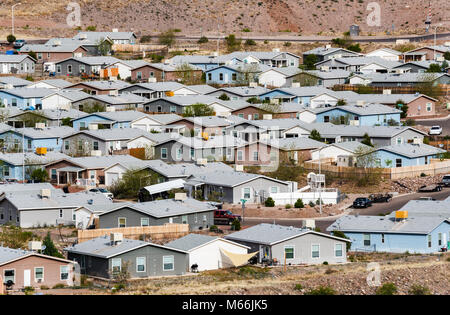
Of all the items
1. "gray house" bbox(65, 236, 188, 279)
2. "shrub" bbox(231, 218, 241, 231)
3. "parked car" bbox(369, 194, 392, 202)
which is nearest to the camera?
"gray house" bbox(65, 236, 188, 279)

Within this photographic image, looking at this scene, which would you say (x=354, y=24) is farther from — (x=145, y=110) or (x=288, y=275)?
(x=288, y=275)

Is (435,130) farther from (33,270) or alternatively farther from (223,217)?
(33,270)

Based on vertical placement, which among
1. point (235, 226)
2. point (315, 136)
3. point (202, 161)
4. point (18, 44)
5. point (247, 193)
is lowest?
point (18, 44)

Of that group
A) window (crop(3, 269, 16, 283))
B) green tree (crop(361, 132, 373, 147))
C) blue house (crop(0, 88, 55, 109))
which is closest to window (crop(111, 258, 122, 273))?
window (crop(3, 269, 16, 283))

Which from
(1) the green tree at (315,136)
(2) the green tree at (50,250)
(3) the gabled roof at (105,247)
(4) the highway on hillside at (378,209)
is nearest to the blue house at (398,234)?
(4) the highway on hillside at (378,209)

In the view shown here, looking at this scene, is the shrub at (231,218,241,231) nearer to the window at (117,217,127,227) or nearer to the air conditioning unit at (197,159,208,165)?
the window at (117,217,127,227)

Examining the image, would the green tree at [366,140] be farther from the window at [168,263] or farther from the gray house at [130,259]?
the window at [168,263]

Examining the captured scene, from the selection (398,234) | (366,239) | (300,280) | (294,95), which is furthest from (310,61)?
(300,280)
